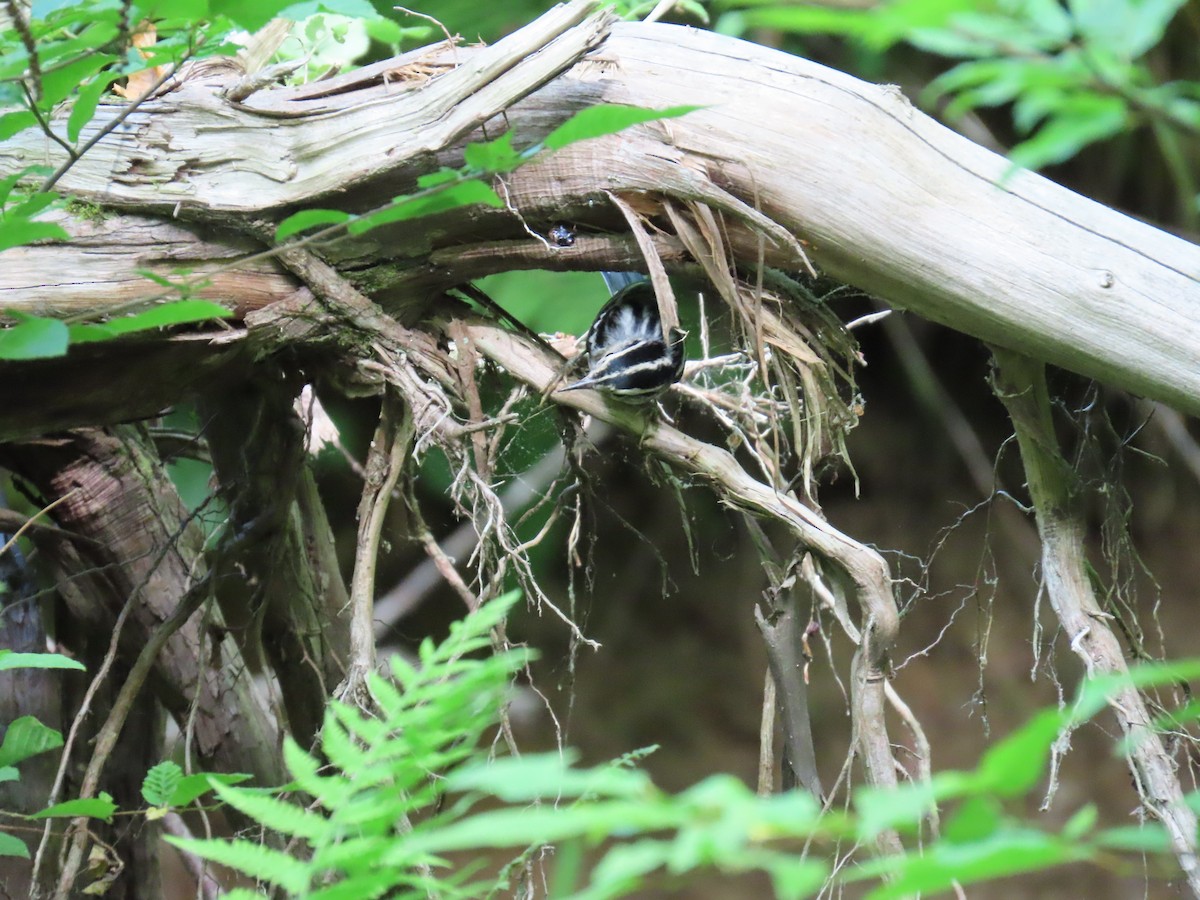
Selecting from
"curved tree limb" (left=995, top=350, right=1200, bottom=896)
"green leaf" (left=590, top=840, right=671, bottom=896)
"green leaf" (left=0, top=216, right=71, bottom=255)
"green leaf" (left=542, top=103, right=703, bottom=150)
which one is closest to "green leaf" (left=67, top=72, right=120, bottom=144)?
"green leaf" (left=0, top=216, right=71, bottom=255)

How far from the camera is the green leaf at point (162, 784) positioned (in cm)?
91

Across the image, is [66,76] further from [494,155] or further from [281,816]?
[281,816]

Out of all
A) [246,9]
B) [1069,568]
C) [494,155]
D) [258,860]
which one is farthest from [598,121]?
[1069,568]

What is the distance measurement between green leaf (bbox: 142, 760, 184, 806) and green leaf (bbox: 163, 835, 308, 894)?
1.11 ft

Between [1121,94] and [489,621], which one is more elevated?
[1121,94]

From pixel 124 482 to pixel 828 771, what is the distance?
3.08 metres

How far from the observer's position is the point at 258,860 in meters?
0.58

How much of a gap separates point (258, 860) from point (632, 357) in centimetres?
68

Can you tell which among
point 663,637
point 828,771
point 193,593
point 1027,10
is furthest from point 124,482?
point 828,771

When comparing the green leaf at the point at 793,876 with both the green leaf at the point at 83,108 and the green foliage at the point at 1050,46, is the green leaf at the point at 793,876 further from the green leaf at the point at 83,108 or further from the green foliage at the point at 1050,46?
the green leaf at the point at 83,108

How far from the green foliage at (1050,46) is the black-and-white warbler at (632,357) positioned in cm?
67

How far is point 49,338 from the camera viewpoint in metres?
0.66

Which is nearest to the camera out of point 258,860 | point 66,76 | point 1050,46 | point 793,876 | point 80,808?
point 793,876

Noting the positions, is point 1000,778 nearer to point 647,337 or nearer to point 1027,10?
point 1027,10
